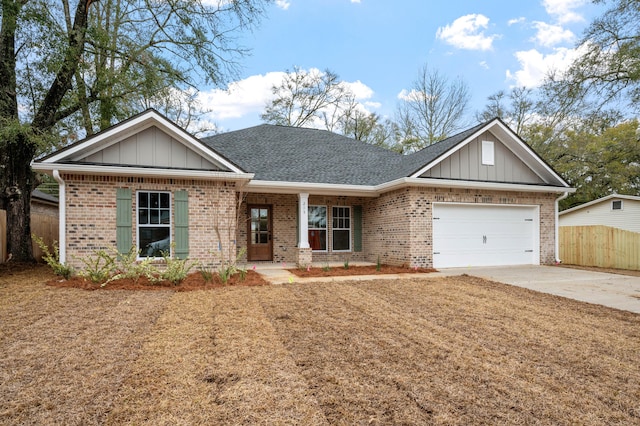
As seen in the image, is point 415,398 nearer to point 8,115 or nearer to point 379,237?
point 379,237

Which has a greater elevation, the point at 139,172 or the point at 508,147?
the point at 508,147

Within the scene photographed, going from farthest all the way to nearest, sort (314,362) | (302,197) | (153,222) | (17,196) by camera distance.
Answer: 1. (302,197)
2. (17,196)
3. (153,222)
4. (314,362)

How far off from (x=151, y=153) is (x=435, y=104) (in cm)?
1981

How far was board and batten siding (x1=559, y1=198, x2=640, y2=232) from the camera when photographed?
15031 millimetres

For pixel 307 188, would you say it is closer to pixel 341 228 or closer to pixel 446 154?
pixel 341 228

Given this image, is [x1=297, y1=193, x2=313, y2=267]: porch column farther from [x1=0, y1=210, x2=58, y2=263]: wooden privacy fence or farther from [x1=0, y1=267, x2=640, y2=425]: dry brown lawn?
[x1=0, y1=210, x2=58, y2=263]: wooden privacy fence

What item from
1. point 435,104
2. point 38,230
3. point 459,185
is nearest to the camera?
point 459,185

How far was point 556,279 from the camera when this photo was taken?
888 cm

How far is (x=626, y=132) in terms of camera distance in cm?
2031

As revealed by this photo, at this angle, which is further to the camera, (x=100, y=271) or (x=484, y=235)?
(x=484, y=235)

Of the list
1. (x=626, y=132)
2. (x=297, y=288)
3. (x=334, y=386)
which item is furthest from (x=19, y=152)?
(x=626, y=132)

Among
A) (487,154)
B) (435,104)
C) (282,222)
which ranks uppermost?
(435,104)

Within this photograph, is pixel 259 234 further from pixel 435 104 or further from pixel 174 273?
pixel 435 104

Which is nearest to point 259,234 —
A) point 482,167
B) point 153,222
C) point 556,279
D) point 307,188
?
point 307,188
